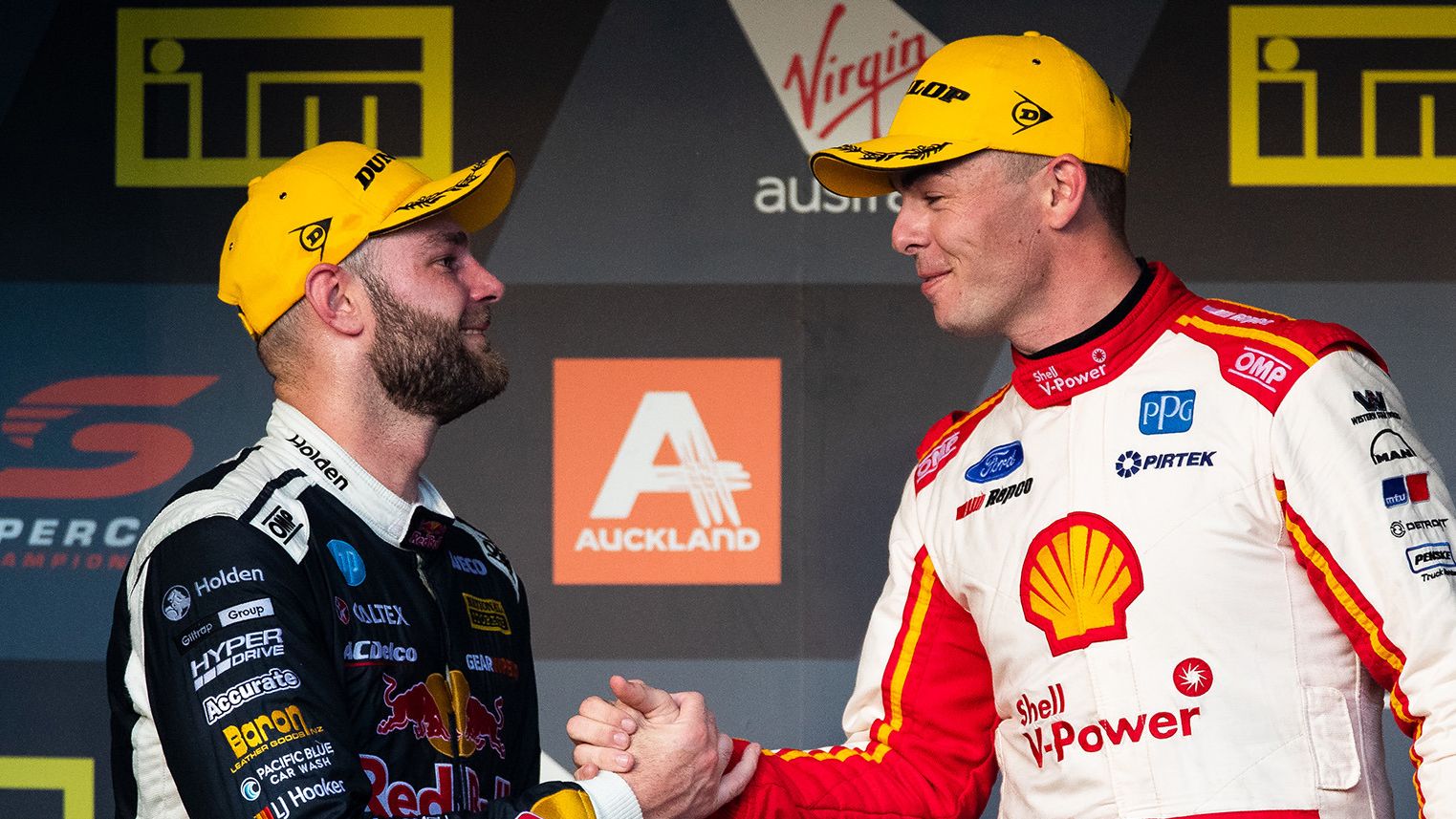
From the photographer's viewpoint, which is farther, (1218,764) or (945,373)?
(945,373)

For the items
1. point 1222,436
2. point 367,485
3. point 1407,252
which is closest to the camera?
point 1222,436

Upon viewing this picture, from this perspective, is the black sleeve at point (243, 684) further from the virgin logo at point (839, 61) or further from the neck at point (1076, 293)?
the virgin logo at point (839, 61)

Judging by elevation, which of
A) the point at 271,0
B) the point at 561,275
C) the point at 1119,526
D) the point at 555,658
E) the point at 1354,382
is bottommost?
the point at 555,658

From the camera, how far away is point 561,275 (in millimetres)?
3039

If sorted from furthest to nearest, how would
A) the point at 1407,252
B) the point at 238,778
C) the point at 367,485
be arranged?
the point at 1407,252 < the point at 367,485 < the point at 238,778

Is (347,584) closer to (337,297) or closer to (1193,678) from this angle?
(337,297)

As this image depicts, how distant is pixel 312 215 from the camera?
6.09ft

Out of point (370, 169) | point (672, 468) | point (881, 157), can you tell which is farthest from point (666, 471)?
point (881, 157)

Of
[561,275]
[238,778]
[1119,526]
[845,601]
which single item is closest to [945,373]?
[845,601]

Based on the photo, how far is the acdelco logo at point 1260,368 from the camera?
1.60m

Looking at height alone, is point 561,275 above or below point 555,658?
above

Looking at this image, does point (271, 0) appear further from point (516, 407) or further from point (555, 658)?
point (555, 658)

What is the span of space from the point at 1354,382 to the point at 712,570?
1.61 metres

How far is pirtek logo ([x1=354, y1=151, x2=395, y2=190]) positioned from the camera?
190cm
